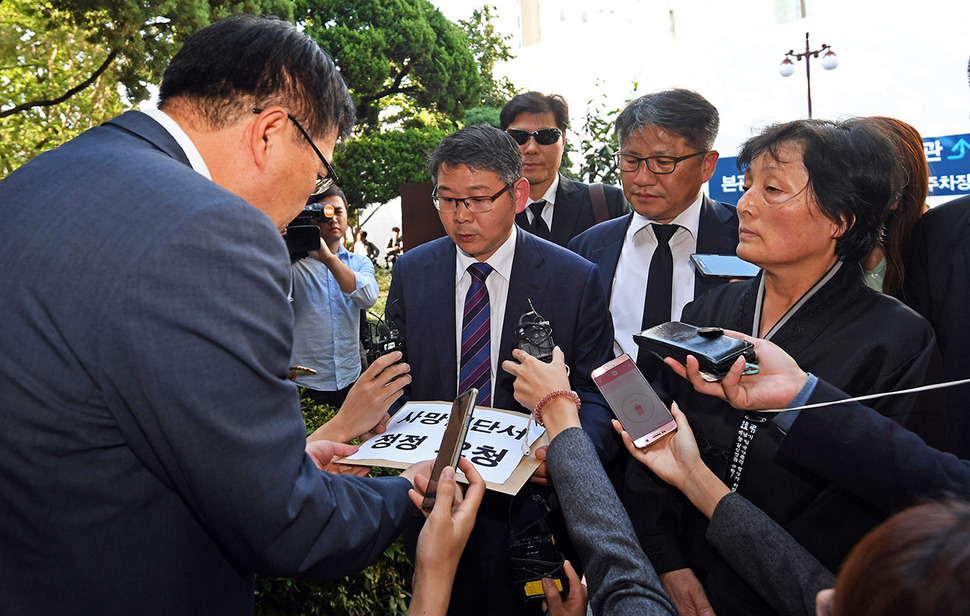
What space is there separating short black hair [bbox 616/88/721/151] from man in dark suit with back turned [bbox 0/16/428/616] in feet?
7.59

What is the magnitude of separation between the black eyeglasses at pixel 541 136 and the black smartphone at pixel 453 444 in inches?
113

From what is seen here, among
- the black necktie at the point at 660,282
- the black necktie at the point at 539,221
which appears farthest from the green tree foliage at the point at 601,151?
the black necktie at the point at 660,282

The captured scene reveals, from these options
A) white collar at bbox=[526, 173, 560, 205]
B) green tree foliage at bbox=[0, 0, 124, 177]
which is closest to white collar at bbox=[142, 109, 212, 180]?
white collar at bbox=[526, 173, 560, 205]

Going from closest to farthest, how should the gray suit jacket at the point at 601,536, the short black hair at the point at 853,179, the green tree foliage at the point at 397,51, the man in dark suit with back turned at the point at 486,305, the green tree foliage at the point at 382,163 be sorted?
the gray suit jacket at the point at 601,536 → the short black hair at the point at 853,179 → the man in dark suit with back turned at the point at 486,305 → the green tree foliage at the point at 397,51 → the green tree foliage at the point at 382,163

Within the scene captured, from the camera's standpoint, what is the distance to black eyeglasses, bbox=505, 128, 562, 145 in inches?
167

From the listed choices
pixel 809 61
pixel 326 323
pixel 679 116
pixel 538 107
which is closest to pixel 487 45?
pixel 809 61

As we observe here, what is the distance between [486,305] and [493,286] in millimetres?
107

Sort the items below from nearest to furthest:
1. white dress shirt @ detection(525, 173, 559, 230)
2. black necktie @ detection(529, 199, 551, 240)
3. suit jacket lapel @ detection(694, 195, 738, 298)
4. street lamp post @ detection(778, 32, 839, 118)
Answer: suit jacket lapel @ detection(694, 195, 738, 298)
black necktie @ detection(529, 199, 551, 240)
white dress shirt @ detection(525, 173, 559, 230)
street lamp post @ detection(778, 32, 839, 118)

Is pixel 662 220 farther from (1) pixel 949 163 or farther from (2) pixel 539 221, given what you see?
(1) pixel 949 163

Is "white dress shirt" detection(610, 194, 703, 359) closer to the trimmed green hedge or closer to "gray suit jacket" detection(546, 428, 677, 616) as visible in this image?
the trimmed green hedge

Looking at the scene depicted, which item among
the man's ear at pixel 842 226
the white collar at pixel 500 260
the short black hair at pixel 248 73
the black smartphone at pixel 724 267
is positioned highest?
the short black hair at pixel 248 73

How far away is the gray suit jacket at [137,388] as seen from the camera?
1069 mm

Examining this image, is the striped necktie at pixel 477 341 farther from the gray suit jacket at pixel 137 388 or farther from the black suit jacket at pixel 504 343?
the gray suit jacket at pixel 137 388

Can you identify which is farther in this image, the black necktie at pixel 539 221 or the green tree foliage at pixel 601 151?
the green tree foliage at pixel 601 151
